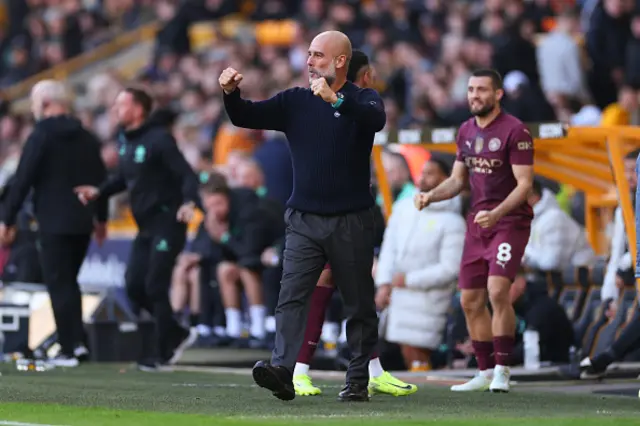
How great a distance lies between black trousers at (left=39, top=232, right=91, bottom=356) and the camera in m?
14.6

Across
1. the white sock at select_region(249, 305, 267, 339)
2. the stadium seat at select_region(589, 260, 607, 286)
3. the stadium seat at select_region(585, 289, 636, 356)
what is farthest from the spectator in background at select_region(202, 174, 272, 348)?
the stadium seat at select_region(585, 289, 636, 356)

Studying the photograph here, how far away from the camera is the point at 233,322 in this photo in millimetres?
18797

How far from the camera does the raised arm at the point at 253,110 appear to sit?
984cm

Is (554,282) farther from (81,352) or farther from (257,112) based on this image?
(257,112)

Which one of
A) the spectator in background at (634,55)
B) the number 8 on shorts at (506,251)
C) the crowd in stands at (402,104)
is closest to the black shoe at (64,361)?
the crowd in stands at (402,104)

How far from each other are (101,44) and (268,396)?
2365 cm

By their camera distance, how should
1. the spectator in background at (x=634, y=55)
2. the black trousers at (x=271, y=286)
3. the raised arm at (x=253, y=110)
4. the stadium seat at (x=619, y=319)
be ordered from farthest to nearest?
1. the spectator in background at (x=634, y=55)
2. the black trousers at (x=271, y=286)
3. the stadium seat at (x=619, y=319)
4. the raised arm at (x=253, y=110)

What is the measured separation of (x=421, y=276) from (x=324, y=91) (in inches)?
200

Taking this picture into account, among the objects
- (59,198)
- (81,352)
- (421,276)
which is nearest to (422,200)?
(421,276)

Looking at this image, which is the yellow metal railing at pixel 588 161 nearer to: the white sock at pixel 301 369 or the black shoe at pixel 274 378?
the white sock at pixel 301 369

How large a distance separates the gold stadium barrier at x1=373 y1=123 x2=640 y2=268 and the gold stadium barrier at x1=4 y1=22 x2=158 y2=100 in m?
17.3

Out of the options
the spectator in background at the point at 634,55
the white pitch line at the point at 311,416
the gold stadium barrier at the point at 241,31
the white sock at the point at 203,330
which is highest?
the gold stadium barrier at the point at 241,31

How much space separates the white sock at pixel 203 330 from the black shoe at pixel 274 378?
9440mm

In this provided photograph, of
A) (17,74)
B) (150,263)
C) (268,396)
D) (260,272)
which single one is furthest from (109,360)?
(17,74)
